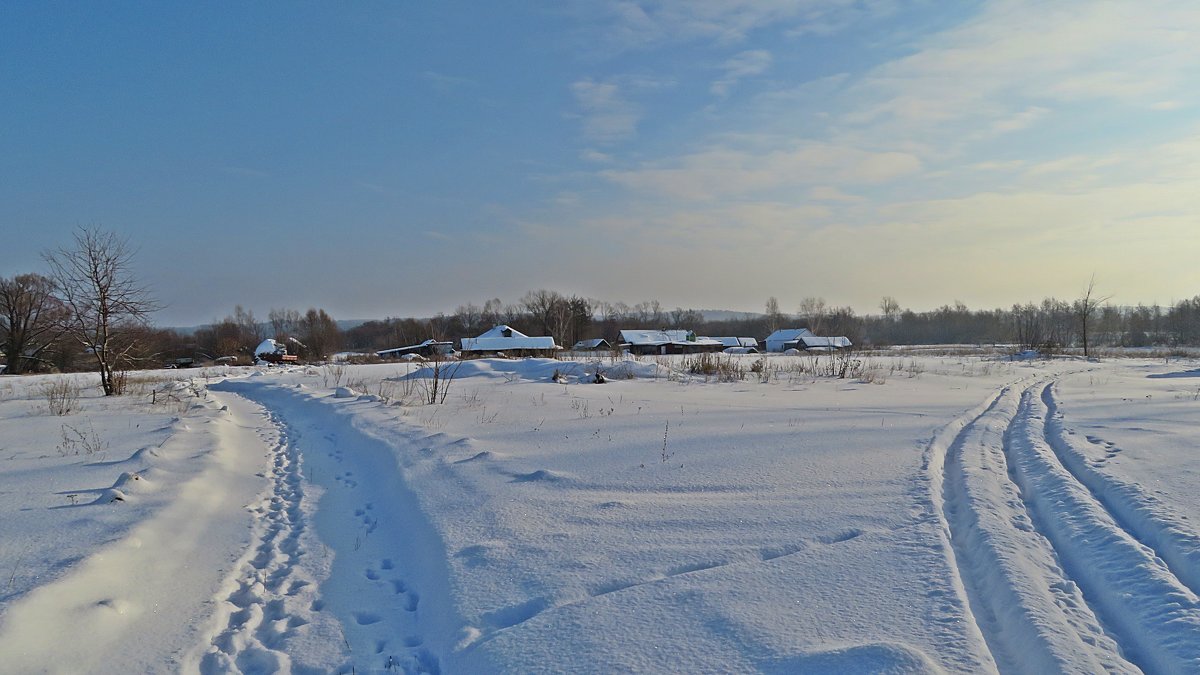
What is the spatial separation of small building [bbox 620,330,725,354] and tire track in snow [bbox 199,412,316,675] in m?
61.0

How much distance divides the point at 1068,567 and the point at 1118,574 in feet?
0.83

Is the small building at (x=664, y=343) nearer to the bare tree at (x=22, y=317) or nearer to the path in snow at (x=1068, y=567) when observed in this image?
the bare tree at (x=22, y=317)

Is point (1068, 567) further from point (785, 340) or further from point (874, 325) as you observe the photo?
point (874, 325)

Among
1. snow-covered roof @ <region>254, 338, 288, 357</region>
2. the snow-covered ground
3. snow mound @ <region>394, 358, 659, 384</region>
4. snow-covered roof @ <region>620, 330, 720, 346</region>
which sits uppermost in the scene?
snow-covered roof @ <region>620, 330, 720, 346</region>

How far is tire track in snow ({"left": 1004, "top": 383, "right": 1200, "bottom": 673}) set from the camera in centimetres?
280

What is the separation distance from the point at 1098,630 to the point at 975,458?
14.4ft

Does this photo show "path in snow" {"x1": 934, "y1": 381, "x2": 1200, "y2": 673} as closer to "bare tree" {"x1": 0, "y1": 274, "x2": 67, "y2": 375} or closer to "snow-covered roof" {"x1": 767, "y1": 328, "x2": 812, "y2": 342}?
"bare tree" {"x1": 0, "y1": 274, "x2": 67, "y2": 375}

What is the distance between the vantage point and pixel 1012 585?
3395 mm

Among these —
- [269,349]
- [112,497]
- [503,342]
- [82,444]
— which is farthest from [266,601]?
[269,349]

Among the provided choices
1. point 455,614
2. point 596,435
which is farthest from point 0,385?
point 455,614

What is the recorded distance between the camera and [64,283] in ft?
53.9

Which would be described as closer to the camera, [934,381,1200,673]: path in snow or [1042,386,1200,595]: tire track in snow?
[934,381,1200,673]: path in snow

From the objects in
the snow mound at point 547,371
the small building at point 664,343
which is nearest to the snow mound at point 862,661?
the snow mound at point 547,371

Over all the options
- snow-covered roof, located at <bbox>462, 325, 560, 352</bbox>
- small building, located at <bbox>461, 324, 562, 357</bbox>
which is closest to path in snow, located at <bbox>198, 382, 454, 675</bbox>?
small building, located at <bbox>461, 324, 562, 357</bbox>
